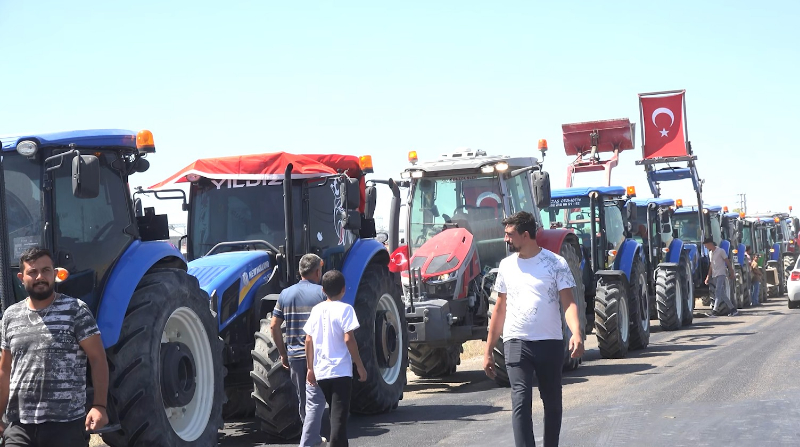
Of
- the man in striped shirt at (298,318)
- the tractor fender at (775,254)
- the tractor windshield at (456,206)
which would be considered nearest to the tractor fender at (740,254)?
the tractor fender at (775,254)

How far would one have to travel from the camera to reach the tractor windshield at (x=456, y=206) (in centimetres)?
1306

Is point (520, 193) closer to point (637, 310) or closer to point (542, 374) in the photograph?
point (637, 310)

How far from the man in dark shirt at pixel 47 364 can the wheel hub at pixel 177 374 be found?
2.09 meters

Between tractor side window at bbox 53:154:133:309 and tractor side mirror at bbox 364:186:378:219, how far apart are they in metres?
3.36

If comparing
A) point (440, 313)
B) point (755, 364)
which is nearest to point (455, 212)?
point (440, 313)

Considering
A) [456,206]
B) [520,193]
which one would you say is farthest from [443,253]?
[520,193]

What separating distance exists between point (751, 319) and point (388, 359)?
48.7 feet

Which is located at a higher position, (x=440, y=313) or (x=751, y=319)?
(x=440, y=313)

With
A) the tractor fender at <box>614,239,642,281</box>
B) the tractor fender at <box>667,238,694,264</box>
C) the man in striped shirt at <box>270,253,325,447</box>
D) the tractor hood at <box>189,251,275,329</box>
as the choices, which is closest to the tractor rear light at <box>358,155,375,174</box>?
the tractor hood at <box>189,251,275,329</box>

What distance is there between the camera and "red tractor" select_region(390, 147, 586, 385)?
12266 mm

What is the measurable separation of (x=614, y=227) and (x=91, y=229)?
37.5ft

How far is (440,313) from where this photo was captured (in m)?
11.6

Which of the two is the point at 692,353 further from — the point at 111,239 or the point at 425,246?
the point at 111,239

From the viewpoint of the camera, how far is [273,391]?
27.4 feet
